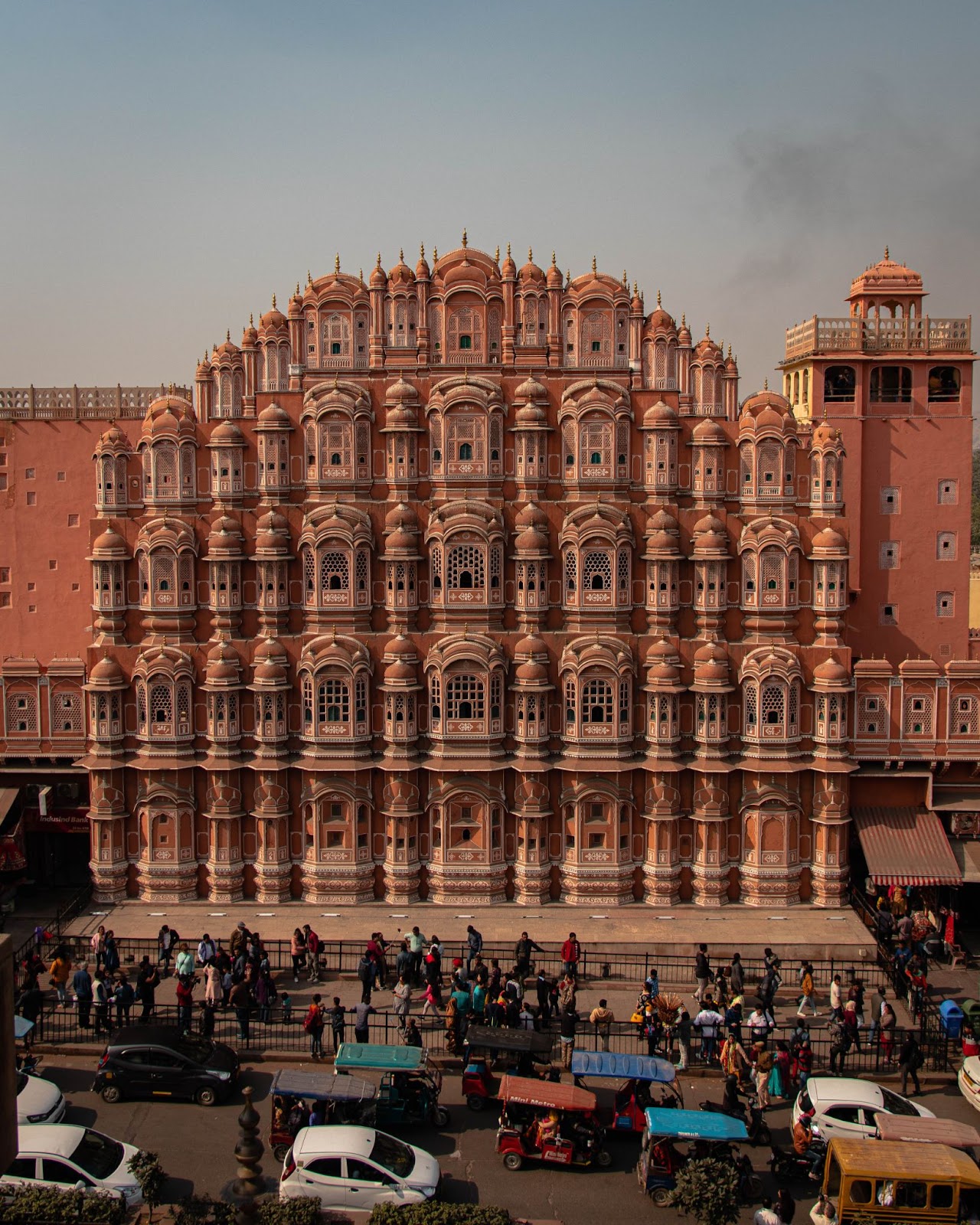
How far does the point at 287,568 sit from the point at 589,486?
10859 mm

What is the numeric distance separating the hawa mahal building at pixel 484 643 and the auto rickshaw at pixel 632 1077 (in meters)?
14.9

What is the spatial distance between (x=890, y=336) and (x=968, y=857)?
837 inches

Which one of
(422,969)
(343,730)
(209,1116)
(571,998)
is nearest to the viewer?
(209,1116)

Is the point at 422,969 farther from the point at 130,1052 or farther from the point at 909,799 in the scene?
the point at 909,799

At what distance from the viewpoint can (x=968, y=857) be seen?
143 ft

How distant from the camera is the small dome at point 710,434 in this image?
44.3 m

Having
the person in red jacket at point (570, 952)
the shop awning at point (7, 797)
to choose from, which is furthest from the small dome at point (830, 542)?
the shop awning at point (7, 797)

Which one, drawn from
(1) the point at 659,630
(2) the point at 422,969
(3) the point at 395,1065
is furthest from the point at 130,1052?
(1) the point at 659,630

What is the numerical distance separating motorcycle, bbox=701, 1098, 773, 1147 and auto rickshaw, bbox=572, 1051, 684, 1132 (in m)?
0.83

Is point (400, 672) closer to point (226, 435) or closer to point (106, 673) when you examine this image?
point (106, 673)

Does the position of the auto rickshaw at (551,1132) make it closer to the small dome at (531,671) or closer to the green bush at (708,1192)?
the green bush at (708,1192)

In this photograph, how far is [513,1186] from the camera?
27.1 meters

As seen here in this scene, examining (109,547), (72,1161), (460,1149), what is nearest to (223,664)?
(109,547)

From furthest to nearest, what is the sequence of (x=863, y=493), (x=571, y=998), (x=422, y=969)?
1. (x=863, y=493)
2. (x=422, y=969)
3. (x=571, y=998)
